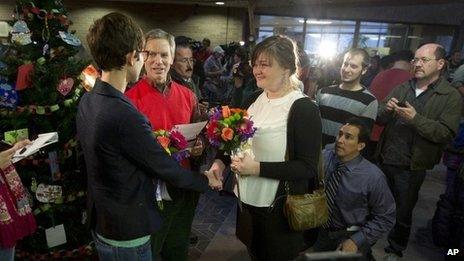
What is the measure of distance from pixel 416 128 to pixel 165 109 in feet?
6.17

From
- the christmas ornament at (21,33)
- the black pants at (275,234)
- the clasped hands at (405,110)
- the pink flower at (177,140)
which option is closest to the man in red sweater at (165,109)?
the pink flower at (177,140)

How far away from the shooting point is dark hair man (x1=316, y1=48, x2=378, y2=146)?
9.56ft

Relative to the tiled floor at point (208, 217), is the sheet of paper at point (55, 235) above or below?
above

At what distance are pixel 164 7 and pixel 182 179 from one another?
10.8 m

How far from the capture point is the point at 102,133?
1294mm

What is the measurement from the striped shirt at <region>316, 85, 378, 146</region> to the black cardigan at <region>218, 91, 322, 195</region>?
4.56 ft

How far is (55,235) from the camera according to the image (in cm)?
254

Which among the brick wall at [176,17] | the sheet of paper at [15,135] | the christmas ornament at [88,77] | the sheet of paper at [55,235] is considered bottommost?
the sheet of paper at [55,235]

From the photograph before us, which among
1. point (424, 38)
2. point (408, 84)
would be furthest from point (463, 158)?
point (424, 38)

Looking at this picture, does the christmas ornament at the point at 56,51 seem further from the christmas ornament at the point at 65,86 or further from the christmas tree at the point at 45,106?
the christmas ornament at the point at 65,86

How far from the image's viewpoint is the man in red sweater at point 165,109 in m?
2.02

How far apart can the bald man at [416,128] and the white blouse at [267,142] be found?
1413mm

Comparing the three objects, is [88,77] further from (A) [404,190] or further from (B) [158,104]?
(A) [404,190]

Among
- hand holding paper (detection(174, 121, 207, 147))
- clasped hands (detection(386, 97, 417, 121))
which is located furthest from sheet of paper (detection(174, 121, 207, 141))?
clasped hands (detection(386, 97, 417, 121))
